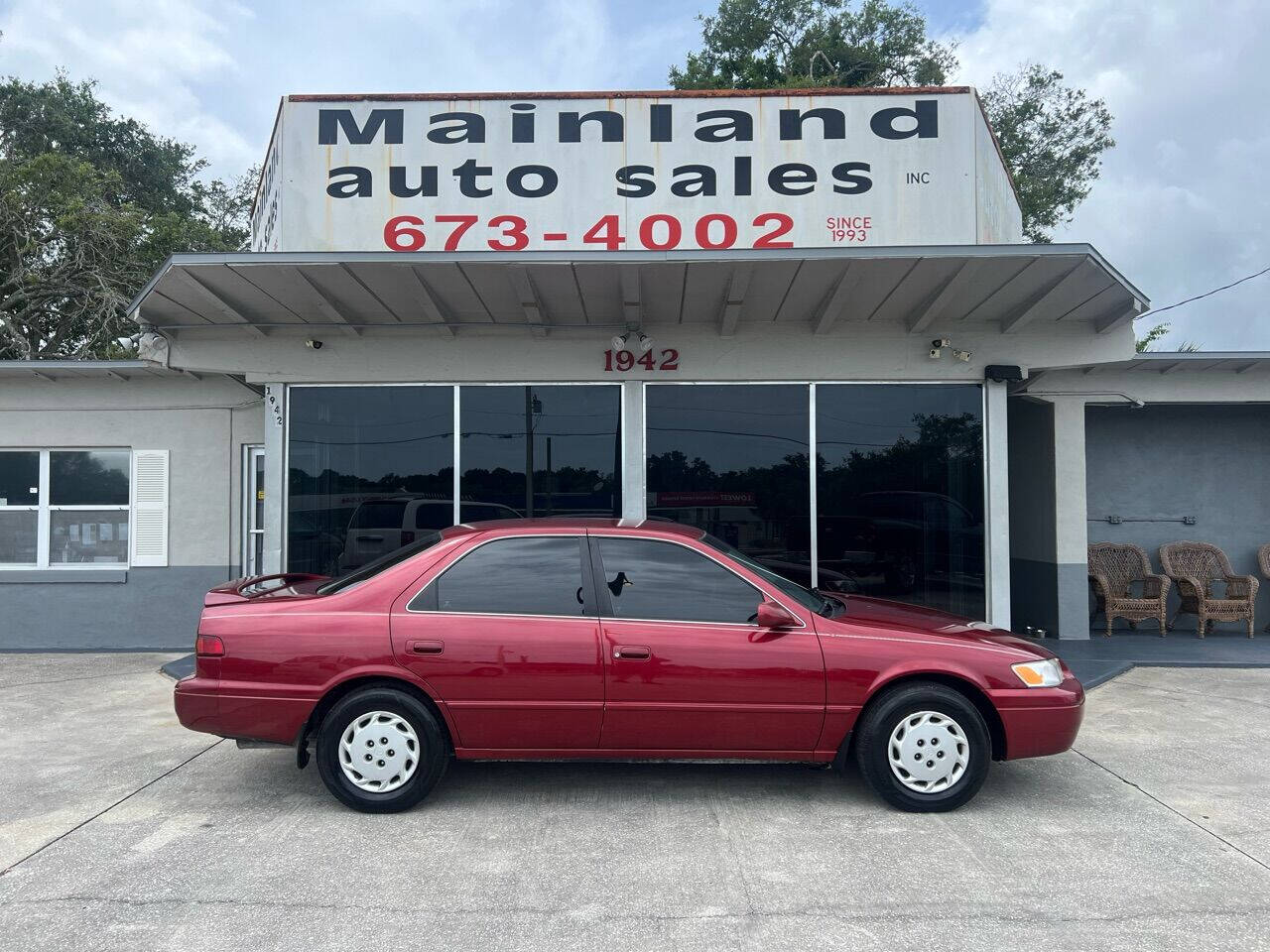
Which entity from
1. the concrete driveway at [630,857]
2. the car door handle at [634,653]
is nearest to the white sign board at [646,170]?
the car door handle at [634,653]

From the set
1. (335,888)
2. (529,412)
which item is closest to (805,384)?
(529,412)

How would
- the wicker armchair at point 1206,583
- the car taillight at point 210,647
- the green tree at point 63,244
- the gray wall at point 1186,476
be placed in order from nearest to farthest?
the car taillight at point 210,647, the wicker armchair at point 1206,583, the gray wall at point 1186,476, the green tree at point 63,244

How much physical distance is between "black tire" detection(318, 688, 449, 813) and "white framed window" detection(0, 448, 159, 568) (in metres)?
6.48

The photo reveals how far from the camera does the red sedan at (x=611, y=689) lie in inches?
181

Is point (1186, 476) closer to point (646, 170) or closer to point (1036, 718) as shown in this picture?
point (646, 170)

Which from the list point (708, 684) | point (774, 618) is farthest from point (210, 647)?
point (774, 618)

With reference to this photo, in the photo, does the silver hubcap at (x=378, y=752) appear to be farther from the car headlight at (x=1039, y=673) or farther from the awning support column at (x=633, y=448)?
the awning support column at (x=633, y=448)

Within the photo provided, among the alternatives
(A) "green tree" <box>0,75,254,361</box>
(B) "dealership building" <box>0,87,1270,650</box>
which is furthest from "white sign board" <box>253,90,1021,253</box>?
(A) "green tree" <box>0,75,254,361</box>

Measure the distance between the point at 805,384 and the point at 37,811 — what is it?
6663 millimetres

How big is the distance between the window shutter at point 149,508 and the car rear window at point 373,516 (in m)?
2.66

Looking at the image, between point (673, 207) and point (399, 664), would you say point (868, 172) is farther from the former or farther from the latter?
point (399, 664)

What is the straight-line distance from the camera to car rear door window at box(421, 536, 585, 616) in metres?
4.75

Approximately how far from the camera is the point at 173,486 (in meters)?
9.67

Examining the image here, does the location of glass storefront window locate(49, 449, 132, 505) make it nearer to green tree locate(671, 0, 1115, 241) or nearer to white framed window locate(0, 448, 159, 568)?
white framed window locate(0, 448, 159, 568)
